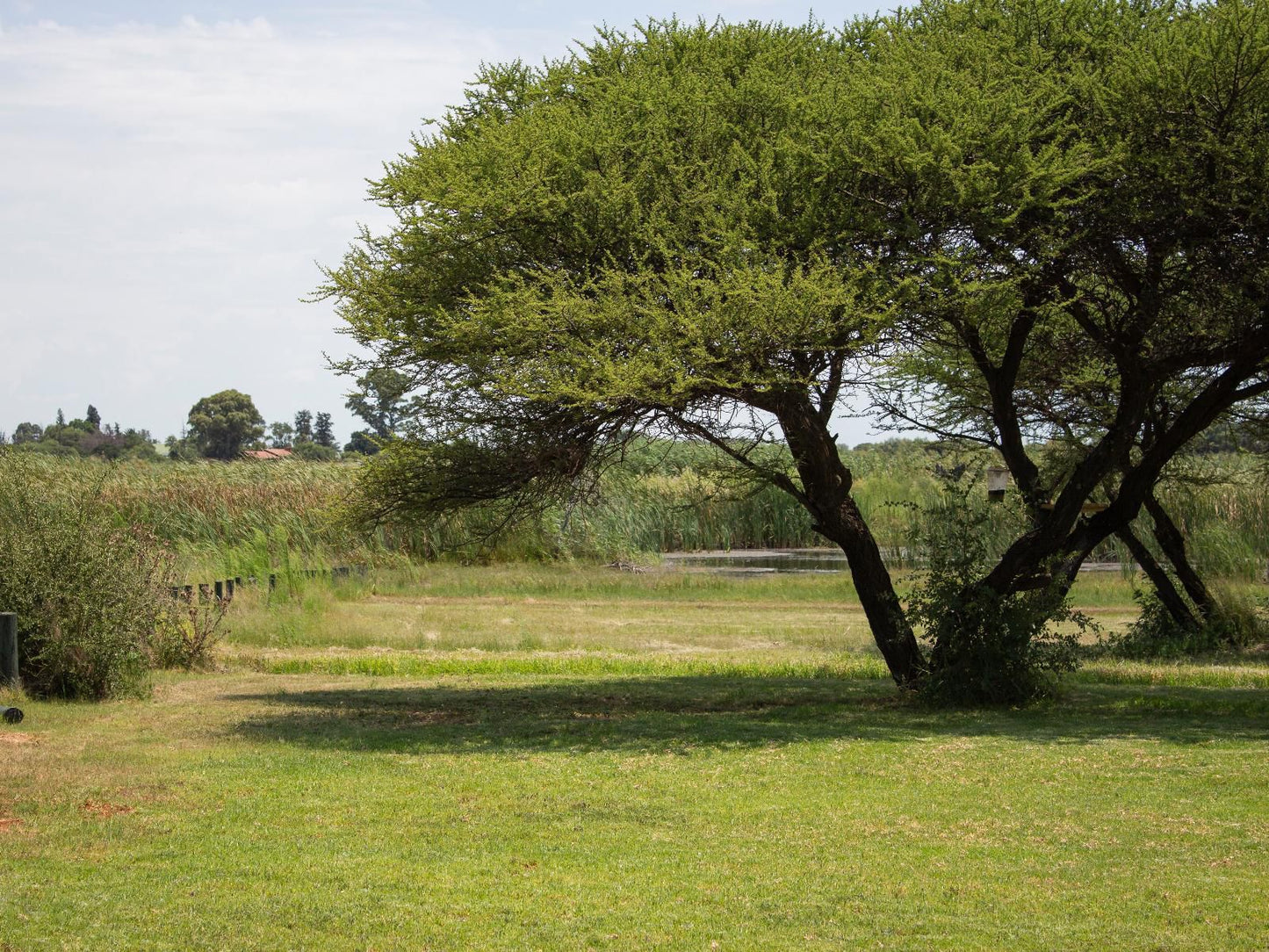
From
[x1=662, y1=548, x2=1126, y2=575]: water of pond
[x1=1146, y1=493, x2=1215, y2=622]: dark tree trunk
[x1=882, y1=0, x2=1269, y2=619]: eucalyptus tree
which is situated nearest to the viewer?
[x1=882, y1=0, x2=1269, y2=619]: eucalyptus tree

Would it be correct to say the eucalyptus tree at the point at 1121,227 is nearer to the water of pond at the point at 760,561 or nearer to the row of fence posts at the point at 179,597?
the row of fence posts at the point at 179,597

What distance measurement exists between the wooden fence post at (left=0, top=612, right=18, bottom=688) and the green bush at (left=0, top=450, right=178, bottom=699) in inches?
11.0

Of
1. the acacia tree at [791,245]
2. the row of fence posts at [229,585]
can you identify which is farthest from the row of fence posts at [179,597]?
the acacia tree at [791,245]

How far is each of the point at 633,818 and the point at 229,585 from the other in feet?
52.0

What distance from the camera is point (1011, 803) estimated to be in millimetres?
9273

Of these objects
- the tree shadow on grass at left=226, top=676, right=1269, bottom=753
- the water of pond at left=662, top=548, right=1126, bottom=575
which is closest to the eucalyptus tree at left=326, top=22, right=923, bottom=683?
the tree shadow on grass at left=226, top=676, right=1269, bottom=753

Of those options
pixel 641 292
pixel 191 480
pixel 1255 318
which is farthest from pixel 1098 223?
pixel 191 480

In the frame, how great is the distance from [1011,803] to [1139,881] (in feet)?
6.62

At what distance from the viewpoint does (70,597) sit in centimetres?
1449

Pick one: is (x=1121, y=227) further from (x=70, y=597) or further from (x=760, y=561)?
(x=760, y=561)

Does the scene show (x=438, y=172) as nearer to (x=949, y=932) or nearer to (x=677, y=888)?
(x=677, y=888)

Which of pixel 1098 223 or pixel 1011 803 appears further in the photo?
pixel 1098 223

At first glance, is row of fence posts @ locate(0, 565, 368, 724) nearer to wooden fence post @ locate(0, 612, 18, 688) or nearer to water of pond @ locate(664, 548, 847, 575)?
wooden fence post @ locate(0, 612, 18, 688)

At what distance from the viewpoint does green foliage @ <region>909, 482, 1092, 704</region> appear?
14164mm
